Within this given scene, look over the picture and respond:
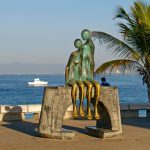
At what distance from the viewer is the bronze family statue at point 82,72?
43.5 feet

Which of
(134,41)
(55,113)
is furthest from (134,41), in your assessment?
(55,113)

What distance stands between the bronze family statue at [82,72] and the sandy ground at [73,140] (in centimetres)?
102

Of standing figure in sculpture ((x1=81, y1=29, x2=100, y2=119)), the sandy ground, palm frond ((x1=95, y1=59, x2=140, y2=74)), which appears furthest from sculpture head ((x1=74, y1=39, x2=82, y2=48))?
palm frond ((x1=95, y1=59, x2=140, y2=74))

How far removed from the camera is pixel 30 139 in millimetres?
12797

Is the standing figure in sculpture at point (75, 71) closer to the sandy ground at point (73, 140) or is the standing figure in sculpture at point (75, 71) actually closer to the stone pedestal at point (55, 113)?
the stone pedestal at point (55, 113)

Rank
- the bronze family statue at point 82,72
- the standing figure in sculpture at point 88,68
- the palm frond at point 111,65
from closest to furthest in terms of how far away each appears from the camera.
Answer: the bronze family statue at point 82,72 → the standing figure in sculpture at point 88,68 → the palm frond at point 111,65

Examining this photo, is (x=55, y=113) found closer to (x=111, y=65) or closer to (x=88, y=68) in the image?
(x=88, y=68)

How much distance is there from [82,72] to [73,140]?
6.49ft

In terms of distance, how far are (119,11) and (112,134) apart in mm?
7165

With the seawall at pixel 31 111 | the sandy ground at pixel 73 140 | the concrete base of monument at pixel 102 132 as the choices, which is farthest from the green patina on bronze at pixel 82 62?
the seawall at pixel 31 111

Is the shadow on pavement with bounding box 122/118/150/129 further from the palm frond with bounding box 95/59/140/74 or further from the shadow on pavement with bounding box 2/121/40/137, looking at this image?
the shadow on pavement with bounding box 2/121/40/137

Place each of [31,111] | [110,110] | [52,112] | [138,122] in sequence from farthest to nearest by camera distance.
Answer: [31,111] → [138,122] → [110,110] → [52,112]

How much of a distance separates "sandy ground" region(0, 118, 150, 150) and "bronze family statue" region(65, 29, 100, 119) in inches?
40.3

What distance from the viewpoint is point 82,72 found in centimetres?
1352
